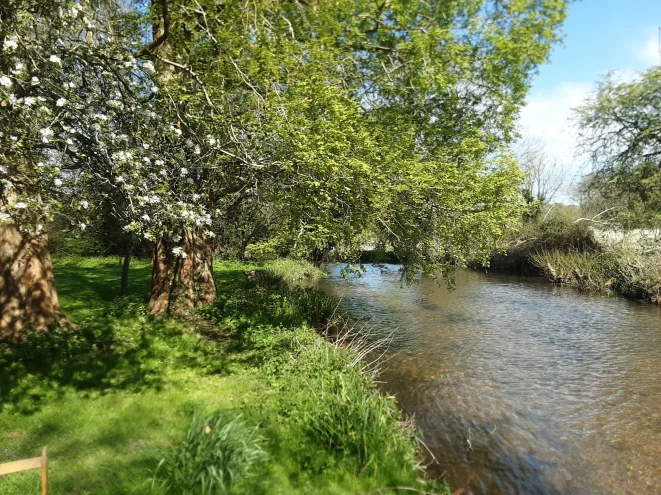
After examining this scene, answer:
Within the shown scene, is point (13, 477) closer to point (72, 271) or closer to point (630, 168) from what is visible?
point (72, 271)

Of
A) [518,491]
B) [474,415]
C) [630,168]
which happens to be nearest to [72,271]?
[474,415]

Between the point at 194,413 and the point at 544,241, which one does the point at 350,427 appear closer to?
the point at 194,413

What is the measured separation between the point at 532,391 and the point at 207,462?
730cm

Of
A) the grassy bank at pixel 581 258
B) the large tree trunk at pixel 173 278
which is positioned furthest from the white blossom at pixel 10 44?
the grassy bank at pixel 581 258

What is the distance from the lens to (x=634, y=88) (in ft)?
70.7

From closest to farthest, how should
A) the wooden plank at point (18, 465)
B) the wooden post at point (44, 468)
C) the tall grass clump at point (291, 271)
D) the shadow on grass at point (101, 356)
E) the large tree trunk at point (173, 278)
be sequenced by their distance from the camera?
the wooden plank at point (18, 465), the wooden post at point (44, 468), the shadow on grass at point (101, 356), the large tree trunk at point (173, 278), the tall grass clump at point (291, 271)

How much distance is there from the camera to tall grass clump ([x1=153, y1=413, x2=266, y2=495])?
4332 millimetres

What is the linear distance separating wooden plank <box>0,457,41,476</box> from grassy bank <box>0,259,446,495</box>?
5.69 feet

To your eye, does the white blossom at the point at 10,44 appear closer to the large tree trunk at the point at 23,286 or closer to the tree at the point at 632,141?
the large tree trunk at the point at 23,286

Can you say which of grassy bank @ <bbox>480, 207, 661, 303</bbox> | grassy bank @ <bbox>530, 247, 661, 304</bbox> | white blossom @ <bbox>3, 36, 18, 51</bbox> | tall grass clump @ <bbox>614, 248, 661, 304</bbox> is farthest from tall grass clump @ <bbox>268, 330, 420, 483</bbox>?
grassy bank @ <bbox>530, 247, 661, 304</bbox>

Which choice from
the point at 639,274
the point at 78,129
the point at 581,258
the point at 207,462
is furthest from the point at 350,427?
the point at 581,258

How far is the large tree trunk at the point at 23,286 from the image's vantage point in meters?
8.34

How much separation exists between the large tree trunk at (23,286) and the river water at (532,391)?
6874mm

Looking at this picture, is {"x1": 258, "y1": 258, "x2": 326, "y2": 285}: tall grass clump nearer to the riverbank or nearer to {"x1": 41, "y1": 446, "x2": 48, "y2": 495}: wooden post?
the riverbank
